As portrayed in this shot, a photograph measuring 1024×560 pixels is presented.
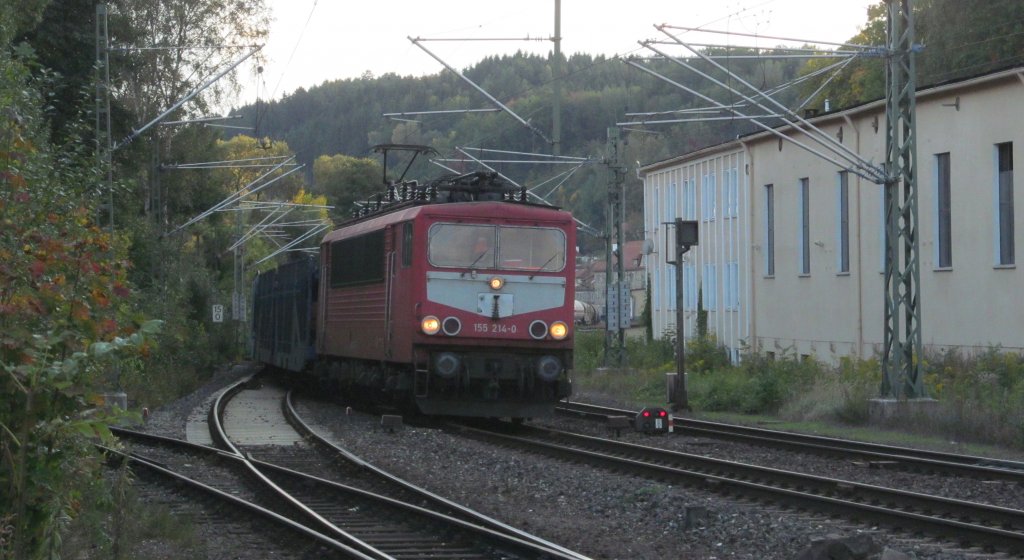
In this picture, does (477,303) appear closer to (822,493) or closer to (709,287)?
(822,493)

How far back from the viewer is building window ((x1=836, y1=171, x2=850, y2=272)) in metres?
33.9

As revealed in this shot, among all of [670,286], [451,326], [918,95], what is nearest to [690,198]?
[670,286]

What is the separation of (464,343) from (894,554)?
38.1 feet

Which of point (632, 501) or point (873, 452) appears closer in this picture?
point (632, 501)

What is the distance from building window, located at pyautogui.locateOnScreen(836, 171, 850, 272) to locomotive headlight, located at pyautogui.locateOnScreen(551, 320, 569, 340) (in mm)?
16197

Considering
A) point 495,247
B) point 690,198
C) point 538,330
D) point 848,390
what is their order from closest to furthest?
point 538,330, point 495,247, point 848,390, point 690,198

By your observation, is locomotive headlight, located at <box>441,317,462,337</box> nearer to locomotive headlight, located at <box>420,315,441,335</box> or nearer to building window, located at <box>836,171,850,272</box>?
locomotive headlight, located at <box>420,315,441,335</box>

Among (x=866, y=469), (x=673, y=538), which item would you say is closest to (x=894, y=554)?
(x=673, y=538)

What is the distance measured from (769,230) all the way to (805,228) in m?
2.61

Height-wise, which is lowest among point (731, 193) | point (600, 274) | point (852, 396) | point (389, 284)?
point (852, 396)

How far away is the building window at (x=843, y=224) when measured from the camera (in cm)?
3394

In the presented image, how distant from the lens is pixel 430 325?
62.5ft

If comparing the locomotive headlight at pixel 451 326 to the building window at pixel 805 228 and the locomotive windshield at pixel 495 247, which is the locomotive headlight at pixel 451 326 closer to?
the locomotive windshield at pixel 495 247

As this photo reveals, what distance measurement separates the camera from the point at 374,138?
3408 inches
